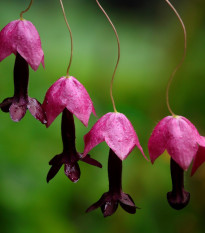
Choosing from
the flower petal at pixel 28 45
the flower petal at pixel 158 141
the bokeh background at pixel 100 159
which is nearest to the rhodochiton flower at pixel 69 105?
the flower petal at pixel 28 45

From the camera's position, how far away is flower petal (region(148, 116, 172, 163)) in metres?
1.61

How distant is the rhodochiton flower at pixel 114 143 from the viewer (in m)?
1.61

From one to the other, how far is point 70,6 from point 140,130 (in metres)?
2.43

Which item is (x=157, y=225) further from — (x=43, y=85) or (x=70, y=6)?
(x=70, y=6)

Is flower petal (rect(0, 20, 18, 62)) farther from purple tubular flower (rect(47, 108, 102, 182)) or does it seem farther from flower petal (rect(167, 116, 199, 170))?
flower petal (rect(167, 116, 199, 170))

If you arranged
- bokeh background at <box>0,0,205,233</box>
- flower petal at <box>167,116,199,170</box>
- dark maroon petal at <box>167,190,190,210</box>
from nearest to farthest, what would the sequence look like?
flower petal at <box>167,116,199,170</box>
dark maroon petal at <box>167,190,190,210</box>
bokeh background at <box>0,0,205,233</box>

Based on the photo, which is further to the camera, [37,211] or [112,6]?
[112,6]

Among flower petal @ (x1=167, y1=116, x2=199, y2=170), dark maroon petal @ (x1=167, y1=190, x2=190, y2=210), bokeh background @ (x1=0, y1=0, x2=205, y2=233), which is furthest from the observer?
bokeh background @ (x1=0, y1=0, x2=205, y2=233)

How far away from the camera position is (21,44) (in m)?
1.66

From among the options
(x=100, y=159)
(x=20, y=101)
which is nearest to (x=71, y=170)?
(x=20, y=101)

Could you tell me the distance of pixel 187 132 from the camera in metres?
1.61

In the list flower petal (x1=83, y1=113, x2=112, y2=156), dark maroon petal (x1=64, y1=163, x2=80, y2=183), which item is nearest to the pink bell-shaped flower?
flower petal (x1=83, y1=113, x2=112, y2=156)

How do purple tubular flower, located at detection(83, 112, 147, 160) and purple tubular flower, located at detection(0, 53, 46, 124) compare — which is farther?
purple tubular flower, located at detection(0, 53, 46, 124)

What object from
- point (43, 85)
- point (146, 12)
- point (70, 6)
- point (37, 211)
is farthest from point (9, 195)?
point (146, 12)
